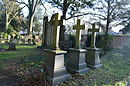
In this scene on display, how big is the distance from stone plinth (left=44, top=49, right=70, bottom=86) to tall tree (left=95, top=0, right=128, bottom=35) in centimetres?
1067

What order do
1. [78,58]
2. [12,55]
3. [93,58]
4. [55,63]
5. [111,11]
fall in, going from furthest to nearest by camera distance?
1. [111,11]
2. [12,55]
3. [93,58]
4. [78,58]
5. [55,63]

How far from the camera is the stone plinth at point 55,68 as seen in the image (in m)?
3.48

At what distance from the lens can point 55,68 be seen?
354 cm

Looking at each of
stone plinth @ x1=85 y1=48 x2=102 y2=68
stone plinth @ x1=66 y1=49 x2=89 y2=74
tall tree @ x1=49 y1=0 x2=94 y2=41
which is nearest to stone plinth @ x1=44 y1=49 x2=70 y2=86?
stone plinth @ x1=66 y1=49 x2=89 y2=74

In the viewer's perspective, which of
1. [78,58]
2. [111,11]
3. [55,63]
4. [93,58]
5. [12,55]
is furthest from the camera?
[111,11]

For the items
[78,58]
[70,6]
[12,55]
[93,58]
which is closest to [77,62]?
[78,58]

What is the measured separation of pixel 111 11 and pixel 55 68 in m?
12.2

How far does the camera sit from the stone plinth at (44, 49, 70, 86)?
3.48 m

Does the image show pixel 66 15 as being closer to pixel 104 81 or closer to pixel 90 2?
pixel 90 2

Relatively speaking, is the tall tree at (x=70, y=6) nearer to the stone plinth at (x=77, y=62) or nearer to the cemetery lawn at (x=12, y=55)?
the cemetery lawn at (x=12, y=55)

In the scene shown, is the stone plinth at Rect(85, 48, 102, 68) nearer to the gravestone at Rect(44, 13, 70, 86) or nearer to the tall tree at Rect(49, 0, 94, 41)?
the gravestone at Rect(44, 13, 70, 86)

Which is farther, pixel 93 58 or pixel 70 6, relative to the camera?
pixel 70 6

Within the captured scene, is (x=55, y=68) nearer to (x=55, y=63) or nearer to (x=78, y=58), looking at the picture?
(x=55, y=63)

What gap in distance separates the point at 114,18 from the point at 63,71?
12.0 metres
